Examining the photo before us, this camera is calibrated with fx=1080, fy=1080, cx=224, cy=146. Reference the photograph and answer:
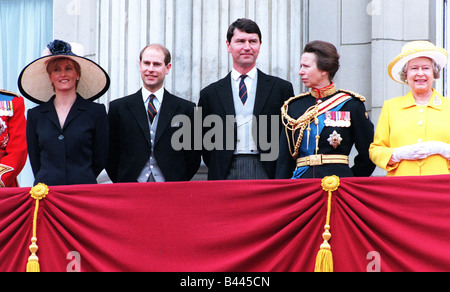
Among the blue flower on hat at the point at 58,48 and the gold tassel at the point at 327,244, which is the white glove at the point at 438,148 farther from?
the blue flower on hat at the point at 58,48

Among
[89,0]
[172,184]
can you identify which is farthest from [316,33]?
[172,184]

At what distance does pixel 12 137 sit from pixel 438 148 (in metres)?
3.26

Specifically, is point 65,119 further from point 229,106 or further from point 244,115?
point 244,115

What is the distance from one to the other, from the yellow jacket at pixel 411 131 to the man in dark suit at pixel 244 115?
842mm

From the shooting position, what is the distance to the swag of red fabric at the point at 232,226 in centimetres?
695

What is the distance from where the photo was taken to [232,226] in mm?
7152

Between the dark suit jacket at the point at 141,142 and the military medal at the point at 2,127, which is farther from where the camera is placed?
the military medal at the point at 2,127

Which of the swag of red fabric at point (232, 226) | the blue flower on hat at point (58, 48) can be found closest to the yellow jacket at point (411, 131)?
the swag of red fabric at point (232, 226)

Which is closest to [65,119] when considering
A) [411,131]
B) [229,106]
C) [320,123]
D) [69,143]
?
[69,143]

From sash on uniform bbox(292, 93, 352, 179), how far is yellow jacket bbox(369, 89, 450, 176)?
33 centimetres

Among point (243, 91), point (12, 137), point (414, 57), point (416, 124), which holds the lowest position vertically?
point (12, 137)

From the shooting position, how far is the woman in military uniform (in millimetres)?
7742

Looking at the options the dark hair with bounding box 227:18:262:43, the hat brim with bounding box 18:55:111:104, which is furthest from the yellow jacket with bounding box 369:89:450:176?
the hat brim with bounding box 18:55:111:104

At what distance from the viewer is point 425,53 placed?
7.80 m
